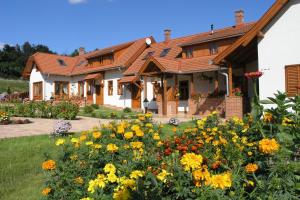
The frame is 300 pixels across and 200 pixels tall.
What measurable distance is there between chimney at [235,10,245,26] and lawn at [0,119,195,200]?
18.7 metres

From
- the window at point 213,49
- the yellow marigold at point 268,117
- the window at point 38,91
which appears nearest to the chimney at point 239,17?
the window at point 213,49

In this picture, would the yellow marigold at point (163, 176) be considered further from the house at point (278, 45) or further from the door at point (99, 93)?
the door at point (99, 93)

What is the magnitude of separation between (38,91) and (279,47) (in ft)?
94.3

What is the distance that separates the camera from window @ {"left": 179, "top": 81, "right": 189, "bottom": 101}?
24.1 m

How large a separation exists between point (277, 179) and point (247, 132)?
1359 millimetres

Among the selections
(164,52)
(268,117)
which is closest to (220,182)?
(268,117)

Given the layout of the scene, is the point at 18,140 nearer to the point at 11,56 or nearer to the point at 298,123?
the point at 298,123

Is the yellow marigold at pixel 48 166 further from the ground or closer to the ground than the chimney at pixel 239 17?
closer to the ground

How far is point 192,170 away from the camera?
9.46 feet

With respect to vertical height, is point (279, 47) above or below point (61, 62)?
below

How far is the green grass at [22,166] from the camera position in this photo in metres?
5.62

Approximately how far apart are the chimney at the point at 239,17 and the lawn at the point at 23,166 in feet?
61.3

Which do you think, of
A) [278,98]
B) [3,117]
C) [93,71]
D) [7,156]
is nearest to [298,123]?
[278,98]

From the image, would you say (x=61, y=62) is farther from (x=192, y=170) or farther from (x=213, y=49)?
(x=192, y=170)
